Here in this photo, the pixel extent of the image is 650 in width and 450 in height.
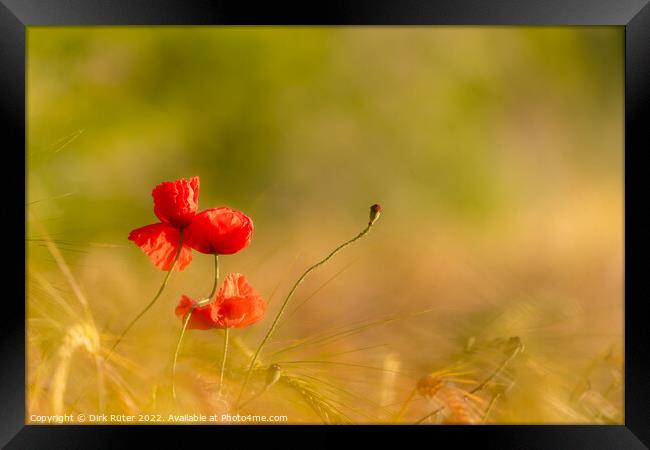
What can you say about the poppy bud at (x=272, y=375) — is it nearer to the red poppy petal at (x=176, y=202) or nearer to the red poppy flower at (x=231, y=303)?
the red poppy flower at (x=231, y=303)

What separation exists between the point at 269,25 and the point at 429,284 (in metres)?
0.49

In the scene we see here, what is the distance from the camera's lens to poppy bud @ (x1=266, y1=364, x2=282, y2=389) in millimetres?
1147

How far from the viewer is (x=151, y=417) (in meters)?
1.15

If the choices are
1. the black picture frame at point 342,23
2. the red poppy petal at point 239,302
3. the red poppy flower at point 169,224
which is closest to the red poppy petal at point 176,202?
the red poppy flower at point 169,224

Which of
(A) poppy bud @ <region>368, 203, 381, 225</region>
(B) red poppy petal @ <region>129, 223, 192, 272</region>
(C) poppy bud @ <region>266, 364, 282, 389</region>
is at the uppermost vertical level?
(A) poppy bud @ <region>368, 203, 381, 225</region>

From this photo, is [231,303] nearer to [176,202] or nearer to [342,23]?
[176,202]

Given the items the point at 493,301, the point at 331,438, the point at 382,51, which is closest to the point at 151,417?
the point at 331,438

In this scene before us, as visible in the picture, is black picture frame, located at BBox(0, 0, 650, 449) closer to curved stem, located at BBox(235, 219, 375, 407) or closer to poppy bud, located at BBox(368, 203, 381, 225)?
curved stem, located at BBox(235, 219, 375, 407)

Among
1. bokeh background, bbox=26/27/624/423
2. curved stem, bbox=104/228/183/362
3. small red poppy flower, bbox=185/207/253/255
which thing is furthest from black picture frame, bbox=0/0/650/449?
small red poppy flower, bbox=185/207/253/255

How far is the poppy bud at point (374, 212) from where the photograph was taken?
1165 mm

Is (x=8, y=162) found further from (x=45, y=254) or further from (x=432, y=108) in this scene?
(x=432, y=108)

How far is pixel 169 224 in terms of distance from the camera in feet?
3.73

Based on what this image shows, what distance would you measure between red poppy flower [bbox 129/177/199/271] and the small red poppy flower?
0.6 inches

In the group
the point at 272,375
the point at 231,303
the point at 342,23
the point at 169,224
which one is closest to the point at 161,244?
the point at 169,224
